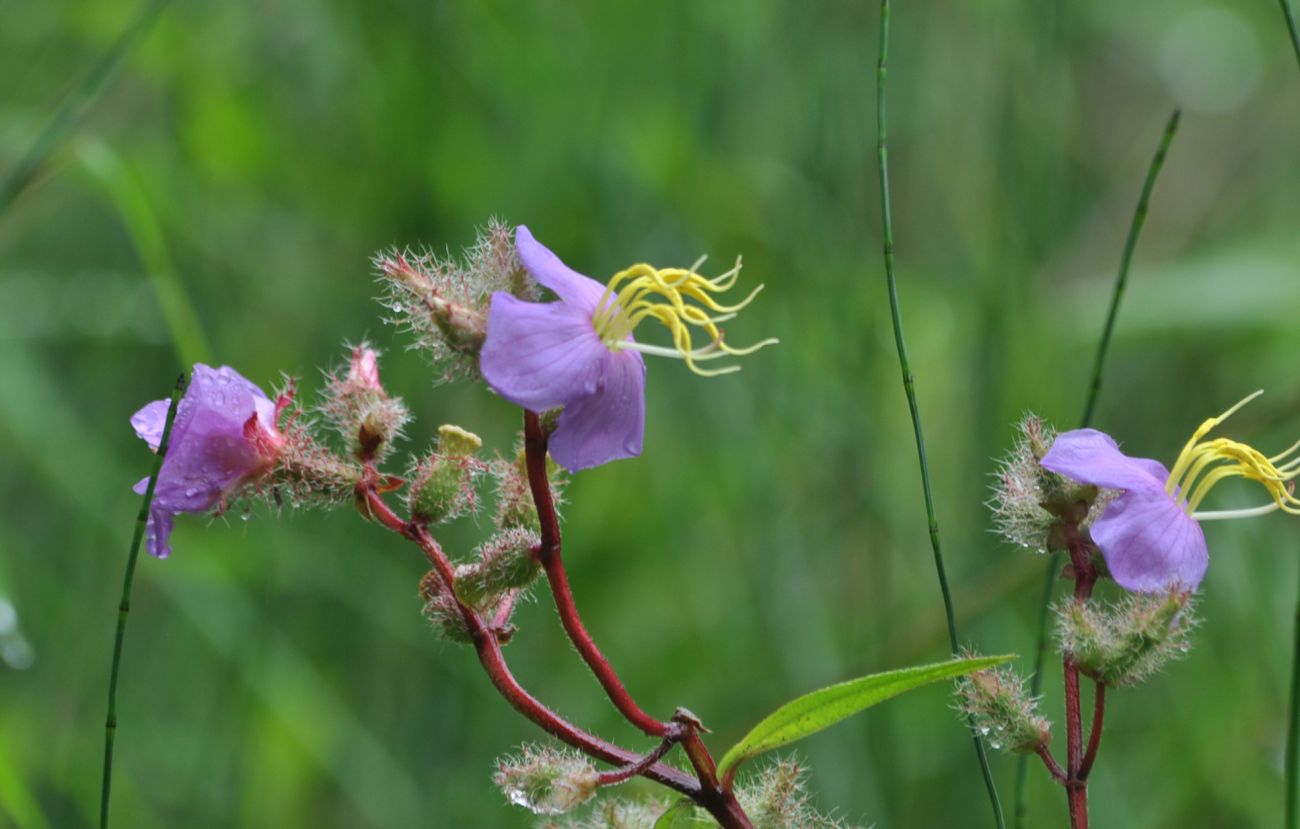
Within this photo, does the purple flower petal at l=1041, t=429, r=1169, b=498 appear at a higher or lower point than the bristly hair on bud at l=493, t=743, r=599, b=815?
higher

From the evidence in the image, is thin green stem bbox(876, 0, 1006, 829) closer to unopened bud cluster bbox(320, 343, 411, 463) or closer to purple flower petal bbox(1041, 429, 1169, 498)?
purple flower petal bbox(1041, 429, 1169, 498)

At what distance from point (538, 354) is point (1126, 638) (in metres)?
0.37

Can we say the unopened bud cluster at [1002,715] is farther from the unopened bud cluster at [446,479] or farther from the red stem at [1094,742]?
the unopened bud cluster at [446,479]

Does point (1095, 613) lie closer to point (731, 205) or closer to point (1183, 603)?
point (1183, 603)

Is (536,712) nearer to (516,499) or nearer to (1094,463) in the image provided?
(516,499)

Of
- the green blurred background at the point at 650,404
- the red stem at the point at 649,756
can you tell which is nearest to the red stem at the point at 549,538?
the red stem at the point at 649,756

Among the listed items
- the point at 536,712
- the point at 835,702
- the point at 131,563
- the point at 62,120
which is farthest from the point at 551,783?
the point at 62,120

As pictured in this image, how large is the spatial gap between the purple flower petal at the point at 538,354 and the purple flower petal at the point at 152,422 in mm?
250

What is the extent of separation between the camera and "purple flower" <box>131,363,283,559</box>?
2.78 feet

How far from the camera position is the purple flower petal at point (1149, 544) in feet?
2.59

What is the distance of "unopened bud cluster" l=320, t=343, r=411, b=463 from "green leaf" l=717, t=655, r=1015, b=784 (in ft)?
0.93

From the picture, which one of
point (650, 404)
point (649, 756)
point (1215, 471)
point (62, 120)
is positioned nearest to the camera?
point (649, 756)

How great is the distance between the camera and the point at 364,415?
0.85 m

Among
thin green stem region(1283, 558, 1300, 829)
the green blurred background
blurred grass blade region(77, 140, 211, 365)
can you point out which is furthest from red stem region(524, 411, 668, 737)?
the green blurred background
